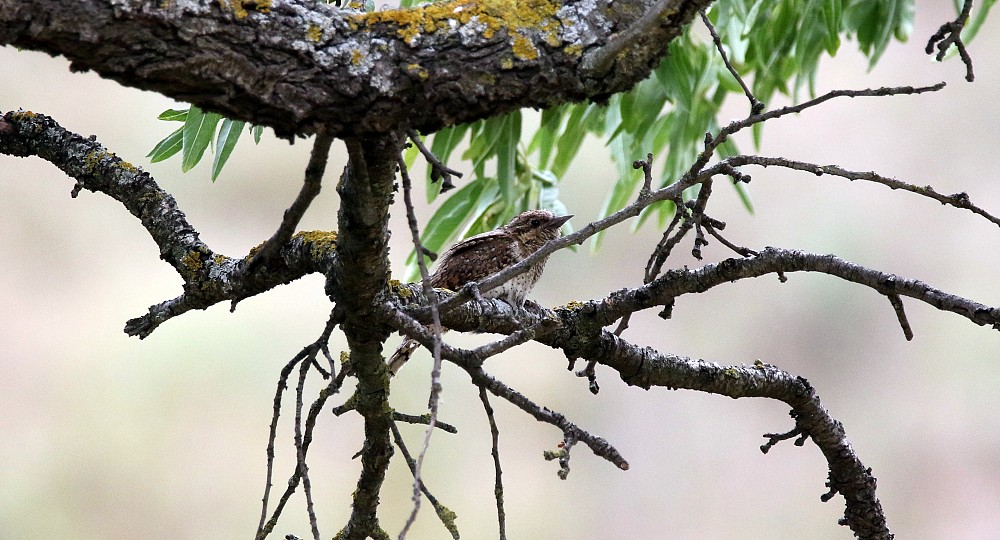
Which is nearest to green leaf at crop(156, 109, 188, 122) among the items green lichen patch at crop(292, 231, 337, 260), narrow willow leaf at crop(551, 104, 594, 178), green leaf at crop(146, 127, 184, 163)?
green leaf at crop(146, 127, 184, 163)

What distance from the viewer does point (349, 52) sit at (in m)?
1.11

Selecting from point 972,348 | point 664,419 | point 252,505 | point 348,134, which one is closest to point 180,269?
point 348,134

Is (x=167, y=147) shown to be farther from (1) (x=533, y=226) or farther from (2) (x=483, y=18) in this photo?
(1) (x=533, y=226)

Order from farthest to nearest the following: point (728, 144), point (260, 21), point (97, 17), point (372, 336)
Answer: point (728, 144) → point (372, 336) → point (260, 21) → point (97, 17)

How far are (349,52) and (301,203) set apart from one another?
0.27m

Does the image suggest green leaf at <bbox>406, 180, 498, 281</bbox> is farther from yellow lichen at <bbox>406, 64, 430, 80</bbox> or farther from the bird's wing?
yellow lichen at <bbox>406, 64, 430, 80</bbox>

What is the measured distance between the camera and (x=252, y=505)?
5.46 m

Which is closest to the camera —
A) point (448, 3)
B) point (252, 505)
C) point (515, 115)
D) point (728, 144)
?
point (448, 3)

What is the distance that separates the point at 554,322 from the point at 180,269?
0.83 metres

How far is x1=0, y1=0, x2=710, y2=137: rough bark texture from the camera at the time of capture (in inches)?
38.7

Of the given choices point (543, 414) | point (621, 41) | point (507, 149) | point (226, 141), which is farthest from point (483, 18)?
point (507, 149)

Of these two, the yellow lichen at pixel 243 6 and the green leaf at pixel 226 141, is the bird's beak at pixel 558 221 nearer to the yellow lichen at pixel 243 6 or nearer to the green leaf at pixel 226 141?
the green leaf at pixel 226 141

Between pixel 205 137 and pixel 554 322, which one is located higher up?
pixel 205 137

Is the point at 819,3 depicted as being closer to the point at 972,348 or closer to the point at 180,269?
the point at 180,269
